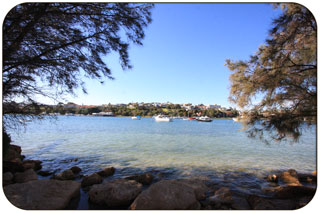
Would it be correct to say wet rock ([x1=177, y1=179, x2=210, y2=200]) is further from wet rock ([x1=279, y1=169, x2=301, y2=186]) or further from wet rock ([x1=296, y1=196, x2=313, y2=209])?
wet rock ([x1=279, y1=169, x2=301, y2=186])

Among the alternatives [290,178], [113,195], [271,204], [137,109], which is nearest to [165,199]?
[113,195]

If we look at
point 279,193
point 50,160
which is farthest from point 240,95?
point 50,160

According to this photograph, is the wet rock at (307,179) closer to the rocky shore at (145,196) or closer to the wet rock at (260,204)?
the rocky shore at (145,196)

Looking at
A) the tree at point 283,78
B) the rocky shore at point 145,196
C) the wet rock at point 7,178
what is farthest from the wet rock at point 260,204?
the wet rock at point 7,178

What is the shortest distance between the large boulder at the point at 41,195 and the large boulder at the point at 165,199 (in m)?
0.97

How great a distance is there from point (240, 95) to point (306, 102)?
104 centimetres

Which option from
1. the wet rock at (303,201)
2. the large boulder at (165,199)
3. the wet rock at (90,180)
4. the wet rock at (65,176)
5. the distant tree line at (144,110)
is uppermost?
the distant tree line at (144,110)

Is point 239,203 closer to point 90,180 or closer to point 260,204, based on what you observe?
point 260,204

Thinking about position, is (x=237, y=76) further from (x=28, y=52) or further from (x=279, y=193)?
(x=28, y=52)

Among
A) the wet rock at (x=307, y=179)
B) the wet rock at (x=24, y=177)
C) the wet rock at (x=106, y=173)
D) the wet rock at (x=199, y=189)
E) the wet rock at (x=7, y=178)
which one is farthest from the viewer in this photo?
the wet rock at (x=106, y=173)

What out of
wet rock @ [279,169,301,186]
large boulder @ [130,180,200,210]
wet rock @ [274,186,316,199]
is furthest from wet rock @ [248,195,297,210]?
wet rock @ [279,169,301,186]

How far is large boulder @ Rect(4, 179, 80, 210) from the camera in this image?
6.33 feet

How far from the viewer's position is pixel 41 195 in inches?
81.0

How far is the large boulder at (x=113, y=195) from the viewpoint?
2.25m
